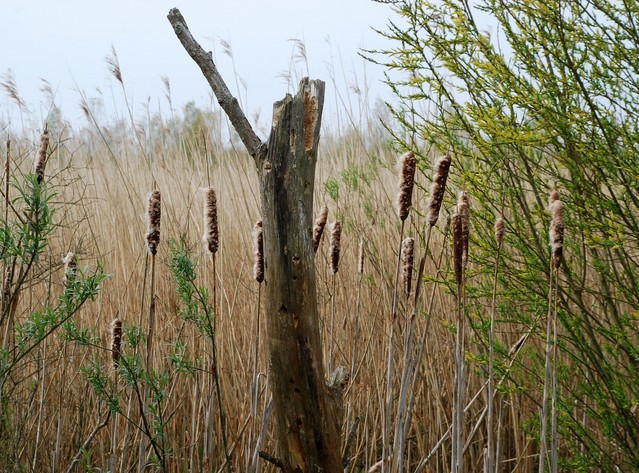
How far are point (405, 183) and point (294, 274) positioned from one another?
369mm

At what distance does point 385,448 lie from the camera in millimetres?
2078

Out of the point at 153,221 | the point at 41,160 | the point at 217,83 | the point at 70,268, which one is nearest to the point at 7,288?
the point at 70,268

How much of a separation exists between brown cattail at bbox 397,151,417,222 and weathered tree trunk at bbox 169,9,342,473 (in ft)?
0.82

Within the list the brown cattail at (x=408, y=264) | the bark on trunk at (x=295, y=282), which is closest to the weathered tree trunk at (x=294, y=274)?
the bark on trunk at (x=295, y=282)

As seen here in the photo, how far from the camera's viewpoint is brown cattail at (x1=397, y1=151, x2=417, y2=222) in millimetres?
1843

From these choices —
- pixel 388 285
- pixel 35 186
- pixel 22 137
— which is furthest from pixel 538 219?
pixel 22 137

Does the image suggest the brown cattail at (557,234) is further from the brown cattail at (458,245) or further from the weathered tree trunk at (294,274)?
the weathered tree trunk at (294,274)

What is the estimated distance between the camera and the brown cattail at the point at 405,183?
1.84 meters

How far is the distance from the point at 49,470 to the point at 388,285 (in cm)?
167

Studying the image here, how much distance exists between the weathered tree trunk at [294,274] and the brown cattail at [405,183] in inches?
Result: 9.8

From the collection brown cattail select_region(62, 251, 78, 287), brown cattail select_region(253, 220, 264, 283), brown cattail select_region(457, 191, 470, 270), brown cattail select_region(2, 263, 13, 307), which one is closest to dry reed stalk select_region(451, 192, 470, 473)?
brown cattail select_region(457, 191, 470, 270)

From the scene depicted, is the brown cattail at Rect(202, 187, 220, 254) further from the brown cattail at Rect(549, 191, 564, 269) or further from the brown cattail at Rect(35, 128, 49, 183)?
the brown cattail at Rect(549, 191, 564, 269)

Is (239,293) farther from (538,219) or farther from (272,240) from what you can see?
(272,240)

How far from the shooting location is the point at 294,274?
196 centimetres
